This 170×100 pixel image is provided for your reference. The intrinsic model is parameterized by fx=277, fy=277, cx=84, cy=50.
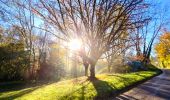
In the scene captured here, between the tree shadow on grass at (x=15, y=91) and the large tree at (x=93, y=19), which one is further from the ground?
the large tree at (x=93, y=19)

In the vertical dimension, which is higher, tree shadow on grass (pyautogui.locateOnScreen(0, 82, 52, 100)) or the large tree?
the large tree

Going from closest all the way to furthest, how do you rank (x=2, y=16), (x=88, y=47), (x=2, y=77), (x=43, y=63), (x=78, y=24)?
(x=78, y=24) → (x=88, y=47) → (x=2, y=16) → (x=2, y=77) → (x=43, y=63)

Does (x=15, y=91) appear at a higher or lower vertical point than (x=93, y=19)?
lower

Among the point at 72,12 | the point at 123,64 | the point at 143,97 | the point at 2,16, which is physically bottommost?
the point at 143,97

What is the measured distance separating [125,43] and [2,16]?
1612 centimetres

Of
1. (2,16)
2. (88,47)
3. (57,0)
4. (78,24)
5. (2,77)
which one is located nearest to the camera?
(57,0)

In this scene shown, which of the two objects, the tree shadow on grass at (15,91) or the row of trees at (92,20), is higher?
the row of trees at (92,20)

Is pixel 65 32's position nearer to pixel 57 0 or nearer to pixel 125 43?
pixel 57 0

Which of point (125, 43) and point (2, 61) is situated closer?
point (125, 43)

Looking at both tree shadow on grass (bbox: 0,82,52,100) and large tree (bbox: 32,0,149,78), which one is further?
large tree (bbox: 32,0,149,78)

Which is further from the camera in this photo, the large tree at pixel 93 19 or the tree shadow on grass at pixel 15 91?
the large tree at pixel 93 19

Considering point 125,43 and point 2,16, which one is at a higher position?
point 2,16

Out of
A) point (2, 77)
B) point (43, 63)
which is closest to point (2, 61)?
point (2, 77)

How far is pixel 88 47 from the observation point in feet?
72.8
